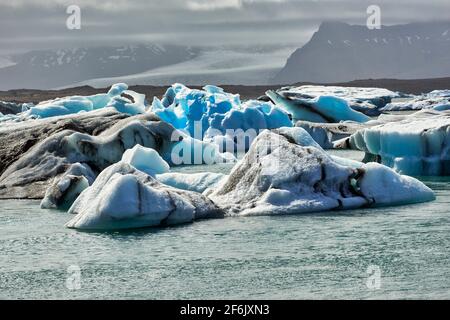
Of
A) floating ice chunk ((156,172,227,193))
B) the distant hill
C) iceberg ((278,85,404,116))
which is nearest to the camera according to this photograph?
floating ice chunk ((156,172,227,193))

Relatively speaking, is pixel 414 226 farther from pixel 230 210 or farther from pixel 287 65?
pixel 287 65

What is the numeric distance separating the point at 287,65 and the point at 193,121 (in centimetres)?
14897

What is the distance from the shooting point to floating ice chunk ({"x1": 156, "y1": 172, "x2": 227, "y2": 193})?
1507cm

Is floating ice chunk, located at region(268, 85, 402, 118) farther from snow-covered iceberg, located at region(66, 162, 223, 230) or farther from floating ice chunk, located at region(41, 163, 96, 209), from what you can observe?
snow-covered iceberg, located at region(66, 162, 223, 230)

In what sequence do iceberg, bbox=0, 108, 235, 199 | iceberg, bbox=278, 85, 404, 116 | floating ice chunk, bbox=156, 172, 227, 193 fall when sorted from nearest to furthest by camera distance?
floating ice chunk, bbox=156, 172, 227, 193 → iceberg, bbox=0, 108, 235, 199 → iceberg, bbox=278, 85, 404, 116

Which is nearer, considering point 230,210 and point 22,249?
point 22,249

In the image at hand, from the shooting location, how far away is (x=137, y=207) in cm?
1258

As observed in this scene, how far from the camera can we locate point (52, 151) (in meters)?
17.8

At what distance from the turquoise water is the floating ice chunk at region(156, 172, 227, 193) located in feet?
5.96

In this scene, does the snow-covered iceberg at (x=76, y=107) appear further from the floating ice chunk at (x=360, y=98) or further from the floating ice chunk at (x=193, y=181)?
the floating ice chunk at (x=360, y=98)

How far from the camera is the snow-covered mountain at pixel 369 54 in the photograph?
541 feet

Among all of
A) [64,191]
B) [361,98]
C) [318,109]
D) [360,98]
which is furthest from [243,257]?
[361,98]

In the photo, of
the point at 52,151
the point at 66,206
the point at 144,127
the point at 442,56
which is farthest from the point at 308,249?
the point at 442,56

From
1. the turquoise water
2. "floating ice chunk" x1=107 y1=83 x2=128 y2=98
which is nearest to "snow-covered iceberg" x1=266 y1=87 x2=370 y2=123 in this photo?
"floating ice chunk" x1=107 y1=83 x2=128 y2=98
